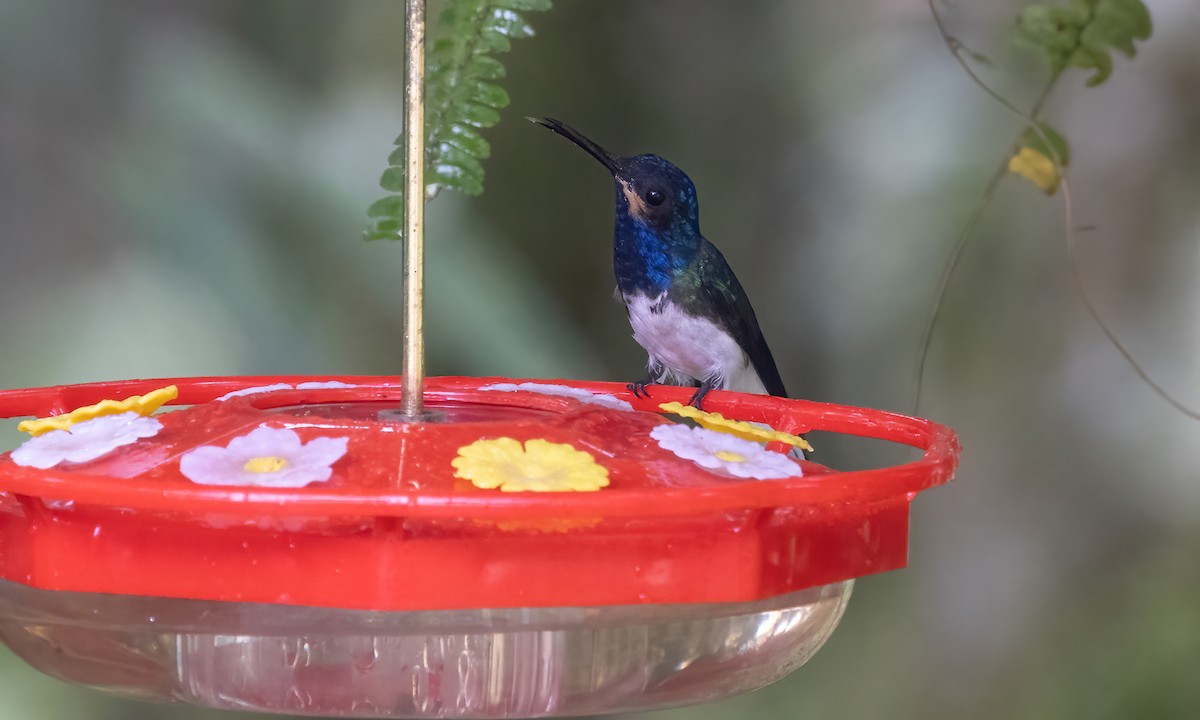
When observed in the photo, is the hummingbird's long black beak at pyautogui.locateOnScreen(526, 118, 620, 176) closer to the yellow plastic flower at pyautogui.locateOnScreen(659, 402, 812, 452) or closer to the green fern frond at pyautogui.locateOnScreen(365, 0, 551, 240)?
the green fern frond at pyautogui.locateOnScreen(365, 0, 551, 240)

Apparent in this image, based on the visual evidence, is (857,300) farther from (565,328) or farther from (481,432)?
(481,432)

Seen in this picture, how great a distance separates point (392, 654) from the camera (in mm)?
809

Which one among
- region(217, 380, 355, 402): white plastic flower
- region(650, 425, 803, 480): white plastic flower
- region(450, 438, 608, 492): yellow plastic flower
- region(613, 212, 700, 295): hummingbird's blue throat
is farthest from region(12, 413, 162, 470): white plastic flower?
region(613, 212, 700, 295): hummingbird's blue throat

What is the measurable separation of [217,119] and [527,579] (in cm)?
186

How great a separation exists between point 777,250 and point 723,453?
1639 mm

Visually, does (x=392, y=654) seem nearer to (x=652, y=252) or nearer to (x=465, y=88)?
(x=465, y=88)

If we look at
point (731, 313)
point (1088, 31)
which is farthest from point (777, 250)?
point (1088, 31)

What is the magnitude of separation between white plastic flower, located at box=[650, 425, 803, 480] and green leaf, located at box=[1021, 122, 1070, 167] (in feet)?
5.50

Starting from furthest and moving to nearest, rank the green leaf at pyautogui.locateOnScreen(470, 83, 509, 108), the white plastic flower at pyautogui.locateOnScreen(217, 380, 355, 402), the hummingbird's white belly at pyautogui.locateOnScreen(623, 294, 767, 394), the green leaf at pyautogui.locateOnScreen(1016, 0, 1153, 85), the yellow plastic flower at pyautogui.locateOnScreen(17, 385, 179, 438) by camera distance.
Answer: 1. the green leaf at pyautogui.locateOnScreen(1016, 0, 1153, 85)
2. the hummingbird's white belly at pyautogui.locateOnScreen(623, 294, 767, 394)
3. the green leaf at pyautogui.locateOnScreen(470, 83, 509, 108)
4. the white plastic flower at pyautogui.locateOnScreen(217, 380, 355, 402)
5. the yellow plastic flower at pyautogui.locateOnScreen(17, 385, 179, 438)

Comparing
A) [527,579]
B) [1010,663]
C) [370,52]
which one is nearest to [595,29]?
[370,52]

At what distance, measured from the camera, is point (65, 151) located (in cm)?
229

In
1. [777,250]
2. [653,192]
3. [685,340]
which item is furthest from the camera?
[777,250]

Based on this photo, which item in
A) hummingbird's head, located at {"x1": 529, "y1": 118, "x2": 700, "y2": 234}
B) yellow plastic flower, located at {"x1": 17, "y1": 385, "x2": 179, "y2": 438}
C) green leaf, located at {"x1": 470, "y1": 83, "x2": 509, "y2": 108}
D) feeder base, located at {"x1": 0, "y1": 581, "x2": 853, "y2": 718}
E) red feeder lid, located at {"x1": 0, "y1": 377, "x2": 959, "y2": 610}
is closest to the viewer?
red feeder lid, located at {"x1": 0, "y1": 377, "x2": 959, "y2": 610}

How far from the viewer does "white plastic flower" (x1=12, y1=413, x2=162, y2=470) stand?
820mm
